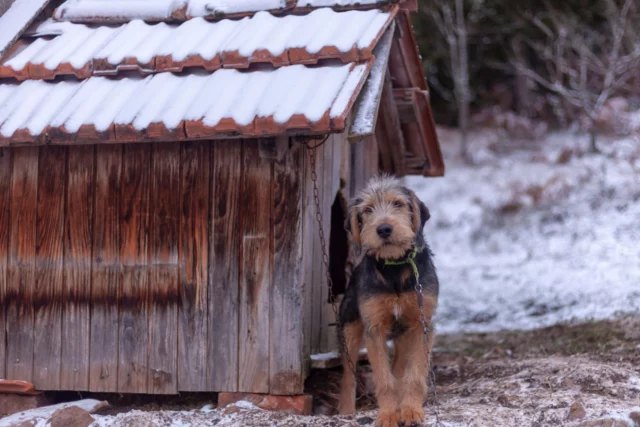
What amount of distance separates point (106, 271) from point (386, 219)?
2.59m

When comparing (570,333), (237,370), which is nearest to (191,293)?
(237,370)

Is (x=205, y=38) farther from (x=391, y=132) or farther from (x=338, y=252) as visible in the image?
(x=391, y=132)

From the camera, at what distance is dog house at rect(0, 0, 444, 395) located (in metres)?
5.72

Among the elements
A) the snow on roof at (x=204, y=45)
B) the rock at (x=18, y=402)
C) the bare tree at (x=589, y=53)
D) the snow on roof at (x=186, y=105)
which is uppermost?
the bare tree at (x=589, y=53)

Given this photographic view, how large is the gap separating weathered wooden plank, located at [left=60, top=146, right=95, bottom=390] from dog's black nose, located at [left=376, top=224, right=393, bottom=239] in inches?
106

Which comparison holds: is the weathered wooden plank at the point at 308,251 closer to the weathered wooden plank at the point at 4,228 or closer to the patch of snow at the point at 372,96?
the patch of snow at the point at 372,96

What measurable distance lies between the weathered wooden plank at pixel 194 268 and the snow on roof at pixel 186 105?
0.61 meters

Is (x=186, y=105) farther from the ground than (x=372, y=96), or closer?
closer

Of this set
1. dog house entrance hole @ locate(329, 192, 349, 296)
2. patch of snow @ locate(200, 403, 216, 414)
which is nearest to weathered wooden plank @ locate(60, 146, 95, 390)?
patch of snow @ locate(200, 403, 216, 414)

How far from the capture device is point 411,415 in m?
5.08

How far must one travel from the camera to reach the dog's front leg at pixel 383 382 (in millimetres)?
5090

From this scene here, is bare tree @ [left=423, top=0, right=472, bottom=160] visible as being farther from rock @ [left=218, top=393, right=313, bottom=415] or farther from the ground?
rock @ [left=218, top=393, right=313, bottom=415]

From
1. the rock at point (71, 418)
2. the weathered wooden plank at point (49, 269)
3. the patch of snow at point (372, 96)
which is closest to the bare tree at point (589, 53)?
the patch of snow at point (372, 96)

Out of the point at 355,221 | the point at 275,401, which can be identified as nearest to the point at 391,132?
the point at 355,221
